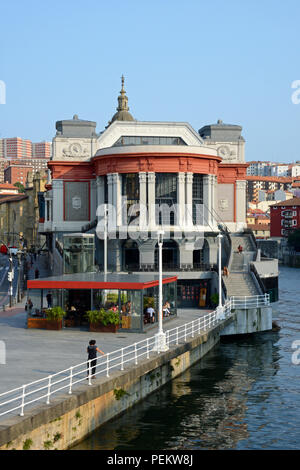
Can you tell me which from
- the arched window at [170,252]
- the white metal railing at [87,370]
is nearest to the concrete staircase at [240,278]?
the white metal railing at [87,370]

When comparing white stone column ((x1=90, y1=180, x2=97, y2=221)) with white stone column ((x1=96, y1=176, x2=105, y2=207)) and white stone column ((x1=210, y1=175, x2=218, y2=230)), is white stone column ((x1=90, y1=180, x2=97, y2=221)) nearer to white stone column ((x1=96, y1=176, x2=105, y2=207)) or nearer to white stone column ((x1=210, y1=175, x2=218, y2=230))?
white stone column ((x1=96, y1=176, x2=105, y2=207))

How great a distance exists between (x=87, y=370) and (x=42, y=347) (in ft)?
24.4

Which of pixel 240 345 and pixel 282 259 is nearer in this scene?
pixel 240 345

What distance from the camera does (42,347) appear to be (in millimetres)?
31641

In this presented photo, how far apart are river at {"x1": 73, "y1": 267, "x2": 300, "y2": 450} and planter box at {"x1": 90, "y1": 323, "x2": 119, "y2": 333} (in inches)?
177

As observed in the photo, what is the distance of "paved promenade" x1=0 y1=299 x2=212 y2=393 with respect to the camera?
25.6m

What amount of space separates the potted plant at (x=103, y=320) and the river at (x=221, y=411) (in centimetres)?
465

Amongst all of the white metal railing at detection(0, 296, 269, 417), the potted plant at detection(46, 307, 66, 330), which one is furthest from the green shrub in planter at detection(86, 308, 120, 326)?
the white metal railing at detection(0, 296, 269, 417)

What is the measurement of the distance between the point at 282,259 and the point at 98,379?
5835 inches

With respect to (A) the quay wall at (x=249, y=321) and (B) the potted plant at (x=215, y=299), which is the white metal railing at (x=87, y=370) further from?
(B) the potted plant at (x=215, y=299)

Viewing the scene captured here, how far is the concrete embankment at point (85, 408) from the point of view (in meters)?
19.1
